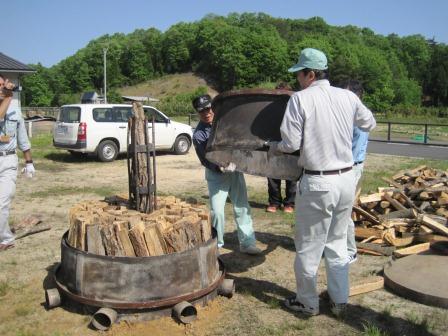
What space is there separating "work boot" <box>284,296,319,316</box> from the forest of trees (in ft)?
315

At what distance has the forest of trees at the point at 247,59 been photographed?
362 ft

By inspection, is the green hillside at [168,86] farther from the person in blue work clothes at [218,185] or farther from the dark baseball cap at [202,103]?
the dark baseball cap at [202,103]

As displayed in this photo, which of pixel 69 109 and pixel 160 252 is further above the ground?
pixel 69 109

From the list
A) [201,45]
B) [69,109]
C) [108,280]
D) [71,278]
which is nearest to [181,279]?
[108,280]

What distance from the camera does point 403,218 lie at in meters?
6.62

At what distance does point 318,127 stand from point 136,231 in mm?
1730

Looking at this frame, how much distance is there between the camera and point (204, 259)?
166 inches

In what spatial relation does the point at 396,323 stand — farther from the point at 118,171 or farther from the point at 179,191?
the point at 118,171

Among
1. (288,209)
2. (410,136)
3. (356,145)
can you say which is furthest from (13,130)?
(410,136)

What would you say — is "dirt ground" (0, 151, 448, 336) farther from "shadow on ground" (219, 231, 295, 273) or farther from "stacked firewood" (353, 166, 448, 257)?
"stacked firewood" (353, 166, 448, 257)

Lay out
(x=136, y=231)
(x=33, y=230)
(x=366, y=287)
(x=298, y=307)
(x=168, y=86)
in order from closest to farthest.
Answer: (x=136, y=231) → (x=298, y=307) → (x=366, y=287) → (x=33, y=230) → (x=168, y=86)

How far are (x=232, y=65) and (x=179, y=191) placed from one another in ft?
379

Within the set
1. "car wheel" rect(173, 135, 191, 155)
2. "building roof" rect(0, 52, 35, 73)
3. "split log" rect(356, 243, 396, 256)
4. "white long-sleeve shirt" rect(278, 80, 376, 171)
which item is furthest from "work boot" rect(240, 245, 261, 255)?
"building roof" rect(0, 52, 35, 73)

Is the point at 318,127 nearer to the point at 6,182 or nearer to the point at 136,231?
the point at 136,231
